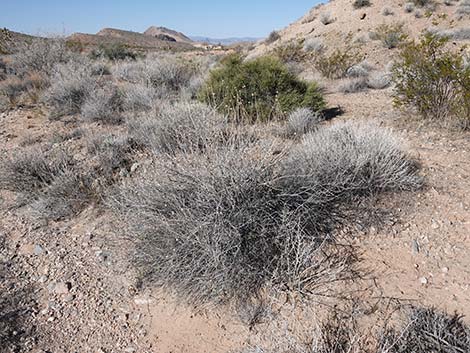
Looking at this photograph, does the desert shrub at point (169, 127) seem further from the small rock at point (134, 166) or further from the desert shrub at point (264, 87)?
the desert shrub at point (264, 87)

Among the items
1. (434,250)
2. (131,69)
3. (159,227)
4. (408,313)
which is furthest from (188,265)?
(131,69)

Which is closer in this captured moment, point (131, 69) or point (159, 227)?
point (159, 227)

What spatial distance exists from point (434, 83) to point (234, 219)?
462 centimetres

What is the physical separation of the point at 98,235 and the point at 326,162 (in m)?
2.50

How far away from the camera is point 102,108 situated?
6.93 m

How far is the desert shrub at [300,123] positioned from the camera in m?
5.42

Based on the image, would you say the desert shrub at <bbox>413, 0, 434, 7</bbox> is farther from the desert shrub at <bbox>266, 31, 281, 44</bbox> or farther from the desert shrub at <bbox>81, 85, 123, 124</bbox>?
the desert shrub at <bbox>81, 85, 123, 124</bbox>

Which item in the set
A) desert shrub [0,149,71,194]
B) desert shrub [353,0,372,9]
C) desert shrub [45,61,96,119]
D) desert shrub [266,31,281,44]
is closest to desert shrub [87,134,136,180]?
desert shrub [0,149,71,194]

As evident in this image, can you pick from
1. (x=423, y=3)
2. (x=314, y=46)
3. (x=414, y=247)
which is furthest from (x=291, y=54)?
(x=414, y=247)

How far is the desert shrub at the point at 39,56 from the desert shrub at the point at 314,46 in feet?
33.0

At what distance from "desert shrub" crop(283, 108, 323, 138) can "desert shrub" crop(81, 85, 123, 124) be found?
342cm

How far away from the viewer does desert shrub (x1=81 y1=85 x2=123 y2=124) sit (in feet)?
22.4

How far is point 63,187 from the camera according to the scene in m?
4.11

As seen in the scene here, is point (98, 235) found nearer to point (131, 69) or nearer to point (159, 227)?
point (159, 227)
